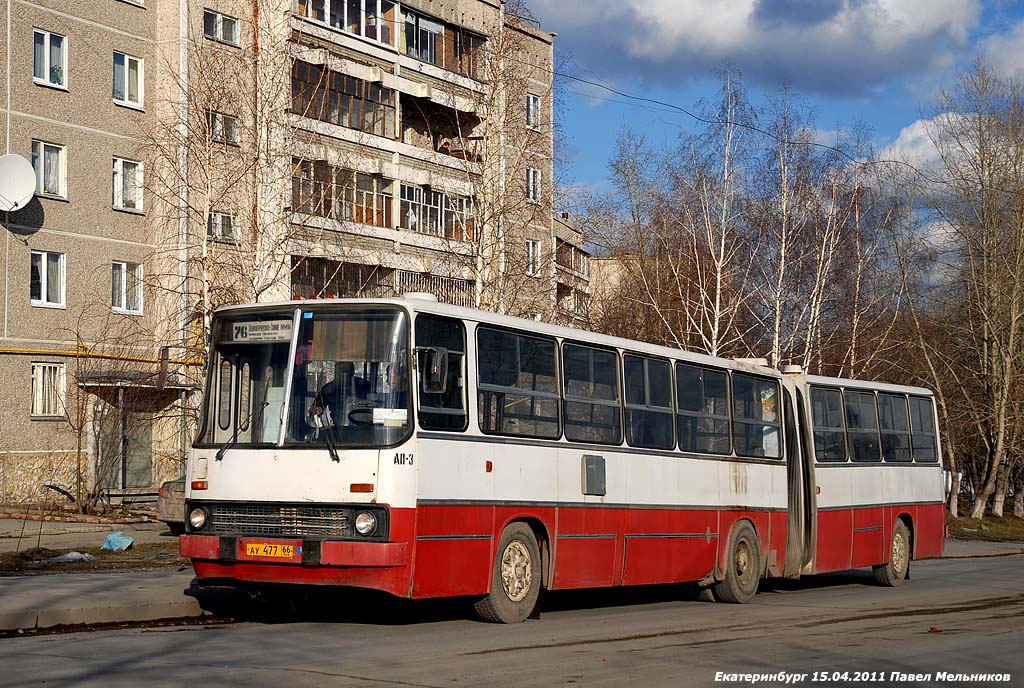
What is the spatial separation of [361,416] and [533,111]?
19609mm

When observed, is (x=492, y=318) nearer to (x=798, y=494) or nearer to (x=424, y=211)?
(x=798, y=494)

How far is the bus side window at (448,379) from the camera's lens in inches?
475

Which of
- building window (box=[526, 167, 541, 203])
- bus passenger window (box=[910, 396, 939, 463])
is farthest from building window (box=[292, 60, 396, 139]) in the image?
bus passenger window (box=[910, 396, 939, 463])

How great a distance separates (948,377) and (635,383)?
3815cm

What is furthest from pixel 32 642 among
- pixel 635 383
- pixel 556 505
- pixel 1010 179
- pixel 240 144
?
pixel 1010 179

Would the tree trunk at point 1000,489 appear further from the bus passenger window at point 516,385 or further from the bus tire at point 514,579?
the bus tire at point 514,579

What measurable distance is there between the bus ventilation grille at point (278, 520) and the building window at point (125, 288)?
1047 inches

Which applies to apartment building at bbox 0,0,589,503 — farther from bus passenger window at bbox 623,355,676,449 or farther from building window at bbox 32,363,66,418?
bus passenger window at bbox 623,355,676,449

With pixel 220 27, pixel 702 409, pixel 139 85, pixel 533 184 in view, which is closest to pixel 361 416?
pixel 702 409

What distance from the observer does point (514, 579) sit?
1328 centimetres

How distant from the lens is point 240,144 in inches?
1057

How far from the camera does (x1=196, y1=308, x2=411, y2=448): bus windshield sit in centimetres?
1190

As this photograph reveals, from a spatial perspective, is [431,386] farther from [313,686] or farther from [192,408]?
[192,408]

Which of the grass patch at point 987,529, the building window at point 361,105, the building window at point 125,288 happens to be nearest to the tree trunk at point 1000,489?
the grass patch at point 987,529
